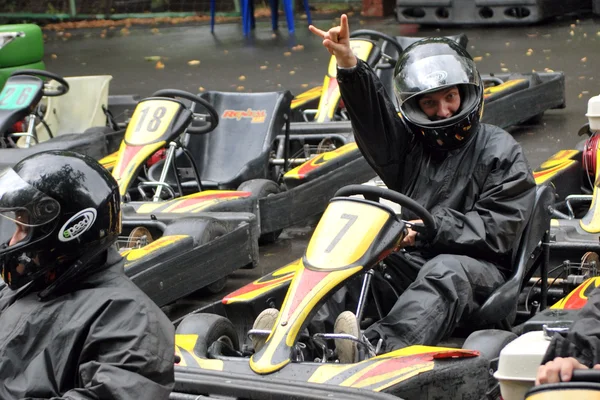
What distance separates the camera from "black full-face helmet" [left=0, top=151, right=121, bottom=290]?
255 cm

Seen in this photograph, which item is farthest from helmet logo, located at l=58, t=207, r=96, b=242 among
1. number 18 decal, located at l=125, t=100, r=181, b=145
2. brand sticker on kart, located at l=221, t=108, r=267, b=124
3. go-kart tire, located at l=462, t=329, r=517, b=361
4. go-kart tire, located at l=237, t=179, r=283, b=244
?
brand sticker on kart, located at l=221, t=108, r=267, b=124

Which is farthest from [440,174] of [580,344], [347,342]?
[580,344]

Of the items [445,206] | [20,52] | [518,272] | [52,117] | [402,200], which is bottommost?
[52,117]

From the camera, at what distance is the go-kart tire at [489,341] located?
11.3 ft

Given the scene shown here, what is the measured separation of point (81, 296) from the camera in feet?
8.25

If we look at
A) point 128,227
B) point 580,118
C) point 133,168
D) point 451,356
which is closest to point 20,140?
point 133,168

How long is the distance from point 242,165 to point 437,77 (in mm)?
2679

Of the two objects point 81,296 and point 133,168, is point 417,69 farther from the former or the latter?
point 133,168

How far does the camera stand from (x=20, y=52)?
28.6 feet

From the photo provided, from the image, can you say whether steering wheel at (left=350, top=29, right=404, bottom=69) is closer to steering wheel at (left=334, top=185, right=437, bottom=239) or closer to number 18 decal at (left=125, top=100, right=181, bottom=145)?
number 18 decal at (left=125, top=100, right=181, bottom=145)

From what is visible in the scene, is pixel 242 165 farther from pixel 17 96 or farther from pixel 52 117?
pixel 52 117

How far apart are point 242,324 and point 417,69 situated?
3.33 ft

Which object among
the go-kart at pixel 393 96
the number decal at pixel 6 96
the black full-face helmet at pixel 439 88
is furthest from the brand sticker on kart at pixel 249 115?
the black full-face helmet at pixel 439 88

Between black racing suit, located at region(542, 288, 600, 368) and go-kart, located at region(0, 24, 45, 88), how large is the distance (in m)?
6.70
